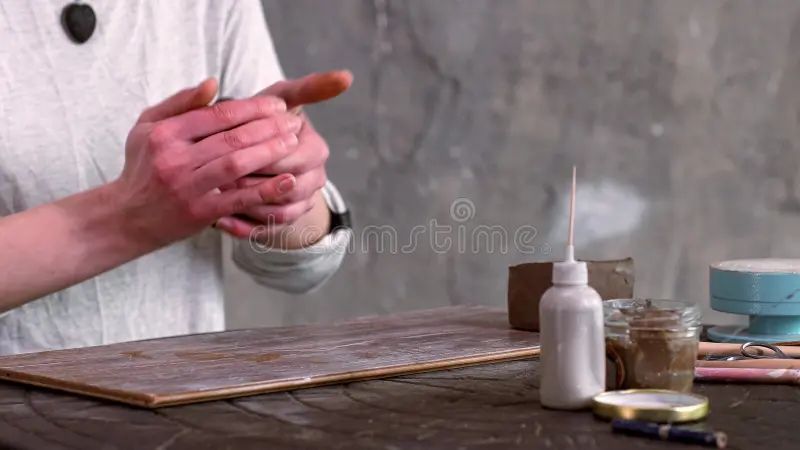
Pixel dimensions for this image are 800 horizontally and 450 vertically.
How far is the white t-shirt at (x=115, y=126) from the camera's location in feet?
4.64

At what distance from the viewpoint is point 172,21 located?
5.14ft

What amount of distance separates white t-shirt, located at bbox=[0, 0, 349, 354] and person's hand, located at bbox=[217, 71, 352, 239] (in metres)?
0.13

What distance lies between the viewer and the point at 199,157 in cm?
119

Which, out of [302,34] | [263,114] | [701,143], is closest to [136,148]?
[263,114]

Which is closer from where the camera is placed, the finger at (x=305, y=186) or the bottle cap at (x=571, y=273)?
the bottle cap at (x=571, y=273)

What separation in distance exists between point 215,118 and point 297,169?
0.14 m

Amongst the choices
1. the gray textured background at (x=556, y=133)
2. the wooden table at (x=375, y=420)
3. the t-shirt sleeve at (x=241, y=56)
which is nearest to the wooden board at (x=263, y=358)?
the wooden table at (x=375, y=420)

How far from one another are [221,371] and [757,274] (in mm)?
547

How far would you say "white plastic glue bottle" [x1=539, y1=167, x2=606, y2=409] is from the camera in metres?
0.83

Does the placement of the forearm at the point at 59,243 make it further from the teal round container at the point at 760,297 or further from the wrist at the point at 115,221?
the teal round container at the point at 760,297

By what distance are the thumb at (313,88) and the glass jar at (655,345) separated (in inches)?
Answer: 17.3

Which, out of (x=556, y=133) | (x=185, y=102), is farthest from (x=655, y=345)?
(x=556, y=133)

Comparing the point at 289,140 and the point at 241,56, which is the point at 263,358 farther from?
the point at 241,56

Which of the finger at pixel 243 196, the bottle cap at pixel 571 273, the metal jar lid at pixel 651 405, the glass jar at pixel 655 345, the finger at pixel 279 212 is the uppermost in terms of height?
the finger at pixel 243 196
